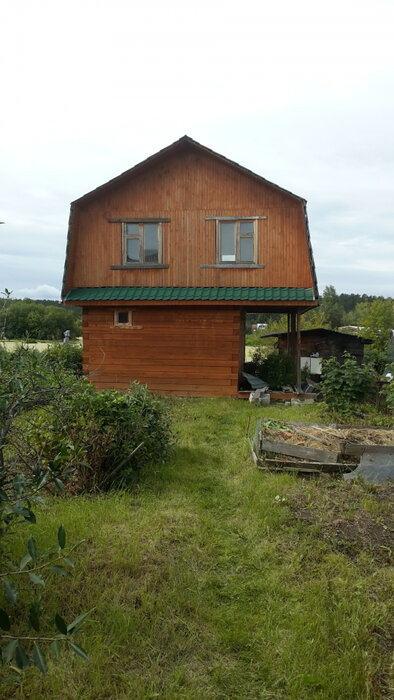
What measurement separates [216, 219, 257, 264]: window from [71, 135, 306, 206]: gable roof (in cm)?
137

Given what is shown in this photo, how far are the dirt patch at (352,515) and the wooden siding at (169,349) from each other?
7.79 m

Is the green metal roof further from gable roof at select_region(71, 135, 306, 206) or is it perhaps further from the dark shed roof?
the dark shed roof

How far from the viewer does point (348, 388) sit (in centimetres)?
1082

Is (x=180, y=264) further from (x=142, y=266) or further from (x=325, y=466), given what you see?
(x=325, y=466)

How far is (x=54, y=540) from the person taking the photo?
444 centimetres

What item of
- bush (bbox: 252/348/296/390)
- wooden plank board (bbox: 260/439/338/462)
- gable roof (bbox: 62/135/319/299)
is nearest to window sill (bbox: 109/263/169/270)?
gable roof (bbox: 62/135/319/299)

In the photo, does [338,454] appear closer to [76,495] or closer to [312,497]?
[312,497]

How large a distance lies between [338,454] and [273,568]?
311 cm

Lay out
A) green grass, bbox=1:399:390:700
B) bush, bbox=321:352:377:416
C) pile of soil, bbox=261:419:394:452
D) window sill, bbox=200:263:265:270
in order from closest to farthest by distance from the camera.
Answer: green grass, bbox=1:399:390:700, pile of soil, bbox=261:419:394:452, bush, bbox=321:352:377:416, window sill, bbox=200:263:265:270

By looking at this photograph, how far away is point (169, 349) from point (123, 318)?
1.93m

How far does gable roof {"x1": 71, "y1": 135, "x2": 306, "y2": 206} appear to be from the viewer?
13.3 metres

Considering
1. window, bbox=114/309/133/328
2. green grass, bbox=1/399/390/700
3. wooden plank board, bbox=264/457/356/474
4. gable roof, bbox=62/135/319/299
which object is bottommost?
green grass, bbox=1/399/390/700

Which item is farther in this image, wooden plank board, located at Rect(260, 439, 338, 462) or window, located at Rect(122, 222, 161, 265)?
window, located at Rect(122, 222, 161, 265)

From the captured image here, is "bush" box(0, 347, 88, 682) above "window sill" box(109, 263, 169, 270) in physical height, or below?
below
